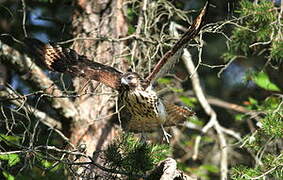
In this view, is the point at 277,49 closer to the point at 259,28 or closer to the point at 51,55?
the point at 259,28

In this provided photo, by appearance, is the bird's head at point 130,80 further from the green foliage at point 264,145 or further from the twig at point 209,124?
the green foliage at point 264,145

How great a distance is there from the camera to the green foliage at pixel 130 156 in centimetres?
284

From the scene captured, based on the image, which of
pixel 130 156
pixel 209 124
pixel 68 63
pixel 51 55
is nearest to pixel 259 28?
pixel 209 124

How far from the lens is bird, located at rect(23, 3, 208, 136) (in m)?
3.78

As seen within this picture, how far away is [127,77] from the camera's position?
3834 millimetres

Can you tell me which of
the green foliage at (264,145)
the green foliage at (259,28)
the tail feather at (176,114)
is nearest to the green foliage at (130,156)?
the green foliage at (264,145)

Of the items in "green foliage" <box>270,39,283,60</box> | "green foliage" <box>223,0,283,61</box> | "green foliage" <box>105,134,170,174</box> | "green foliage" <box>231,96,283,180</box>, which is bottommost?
"green foliage" <box>105,134,170,174</box>

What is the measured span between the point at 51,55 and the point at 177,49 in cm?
99

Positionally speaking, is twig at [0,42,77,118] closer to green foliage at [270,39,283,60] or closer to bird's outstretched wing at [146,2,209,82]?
bird's outstretched wing at [146,2,209,82]

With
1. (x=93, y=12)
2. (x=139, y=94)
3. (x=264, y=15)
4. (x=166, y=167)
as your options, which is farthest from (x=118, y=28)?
(x=166, y=167)

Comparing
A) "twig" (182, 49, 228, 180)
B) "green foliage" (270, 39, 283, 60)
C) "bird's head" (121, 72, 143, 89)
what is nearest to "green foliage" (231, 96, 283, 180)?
"green foliage" (270, 39, 283, 60)

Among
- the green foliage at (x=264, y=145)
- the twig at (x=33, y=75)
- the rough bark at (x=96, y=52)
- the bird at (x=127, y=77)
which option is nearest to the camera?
→ the green foliage at (x=264, y=145)

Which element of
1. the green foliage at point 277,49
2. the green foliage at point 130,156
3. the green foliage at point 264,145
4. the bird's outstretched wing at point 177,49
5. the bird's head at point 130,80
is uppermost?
the green foliage at point 277,49

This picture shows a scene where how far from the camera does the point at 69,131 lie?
4.29 metres
